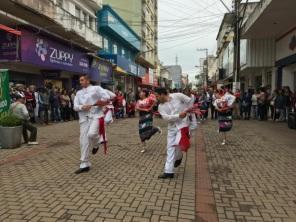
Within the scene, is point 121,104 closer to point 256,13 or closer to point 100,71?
point 100,71

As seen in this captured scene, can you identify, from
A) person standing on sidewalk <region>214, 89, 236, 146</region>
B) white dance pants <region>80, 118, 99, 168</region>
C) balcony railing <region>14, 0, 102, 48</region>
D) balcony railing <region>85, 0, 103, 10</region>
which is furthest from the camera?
balcony railing <region>85, 0, 103, 10</region>

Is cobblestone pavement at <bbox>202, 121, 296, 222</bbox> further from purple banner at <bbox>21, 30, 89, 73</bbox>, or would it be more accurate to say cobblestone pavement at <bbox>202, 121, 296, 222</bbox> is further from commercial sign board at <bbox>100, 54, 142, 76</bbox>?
commercial sign board at <bbox>100, 54, 142, 76</bbox>

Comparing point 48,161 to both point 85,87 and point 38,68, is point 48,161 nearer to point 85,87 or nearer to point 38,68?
point 85,87

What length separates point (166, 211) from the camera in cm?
544

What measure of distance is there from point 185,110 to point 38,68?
16032mm

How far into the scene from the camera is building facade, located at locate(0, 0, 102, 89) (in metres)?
17.5

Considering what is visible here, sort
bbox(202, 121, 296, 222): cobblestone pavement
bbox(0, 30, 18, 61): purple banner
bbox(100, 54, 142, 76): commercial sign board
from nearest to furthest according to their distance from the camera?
bbox(202, 121, 296, 222): cobblestone pavement < bbox(0, 30, 18, 61): purple banner < bbox(100, 54, 142, 76): commercial sign board

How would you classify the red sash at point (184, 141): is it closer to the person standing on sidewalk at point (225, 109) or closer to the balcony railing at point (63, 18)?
the person standing on sidewalk at point (225, 109)

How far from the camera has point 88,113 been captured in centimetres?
798

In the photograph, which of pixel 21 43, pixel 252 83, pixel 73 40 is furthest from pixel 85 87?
pixel 252 83

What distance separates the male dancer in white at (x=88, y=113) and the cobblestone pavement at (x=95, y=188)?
418mm

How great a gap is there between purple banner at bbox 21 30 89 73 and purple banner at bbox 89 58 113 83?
71.1 inches

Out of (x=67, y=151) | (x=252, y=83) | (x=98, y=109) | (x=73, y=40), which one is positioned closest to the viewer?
(x=98, y=109)

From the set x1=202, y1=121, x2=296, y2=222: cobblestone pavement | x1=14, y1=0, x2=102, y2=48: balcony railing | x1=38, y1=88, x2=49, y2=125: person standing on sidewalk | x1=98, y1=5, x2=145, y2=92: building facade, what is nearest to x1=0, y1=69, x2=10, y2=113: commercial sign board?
x1=202, y1=121, x2=296, y2=222: cobblestone pavement
